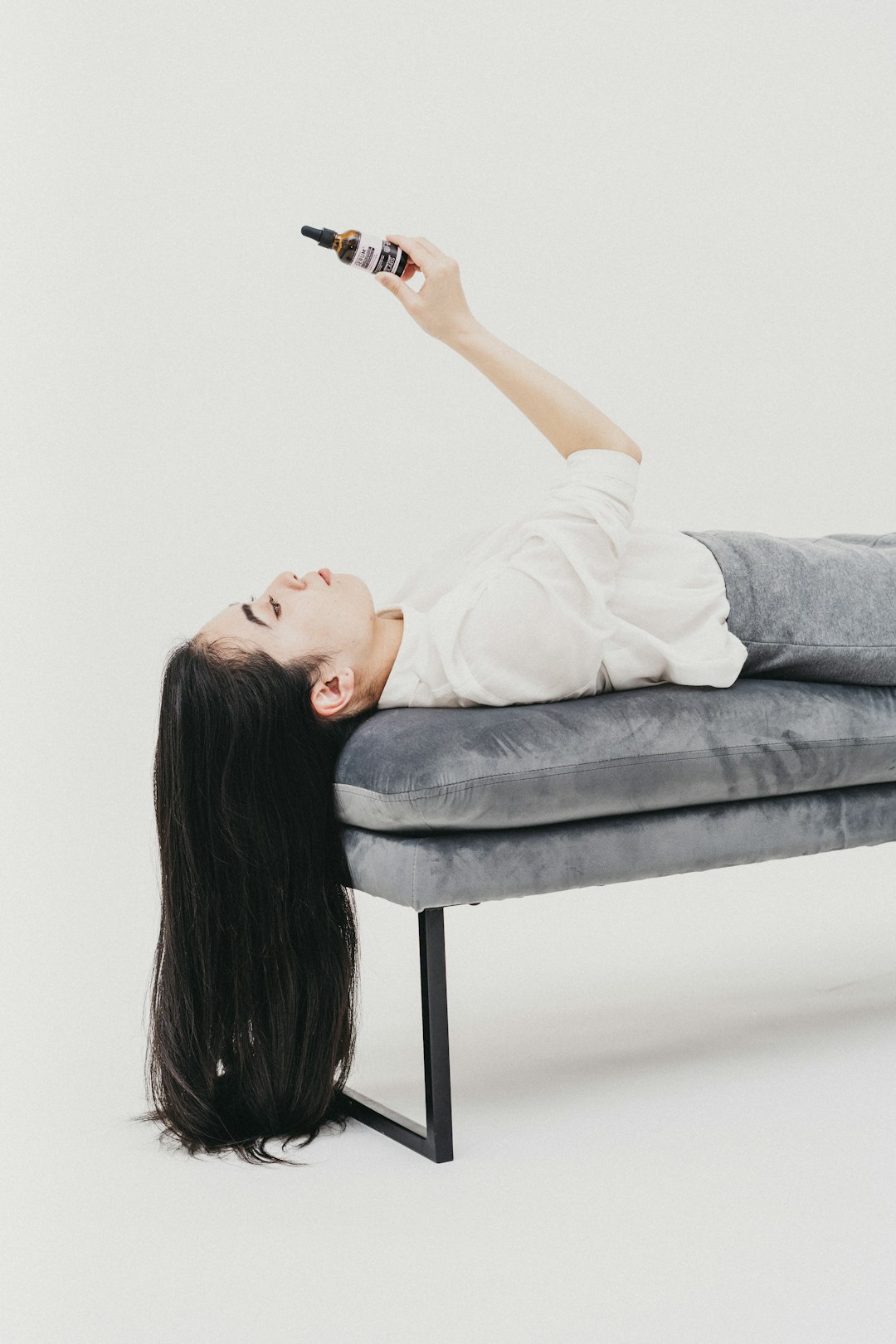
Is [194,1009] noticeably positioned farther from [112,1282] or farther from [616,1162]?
[616,1162]

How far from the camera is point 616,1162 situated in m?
1.80

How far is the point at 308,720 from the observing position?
1.99 meters

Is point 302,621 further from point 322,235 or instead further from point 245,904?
point 322,235

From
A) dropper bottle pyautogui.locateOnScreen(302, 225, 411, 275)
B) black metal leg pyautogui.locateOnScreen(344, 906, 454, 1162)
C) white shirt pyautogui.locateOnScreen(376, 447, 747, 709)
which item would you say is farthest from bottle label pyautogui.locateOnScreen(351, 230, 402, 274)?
black metal leg pyautogui.locateOnScreen(344, 906, 454, 1162)

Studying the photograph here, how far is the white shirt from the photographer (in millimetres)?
1994

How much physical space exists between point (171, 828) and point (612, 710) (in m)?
0.64

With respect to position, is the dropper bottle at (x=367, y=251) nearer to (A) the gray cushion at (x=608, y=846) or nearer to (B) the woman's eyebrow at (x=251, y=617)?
(B) the woman's eyebrow at (x=251, y=617)

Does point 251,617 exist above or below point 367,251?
below

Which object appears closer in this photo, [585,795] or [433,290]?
[585,795]

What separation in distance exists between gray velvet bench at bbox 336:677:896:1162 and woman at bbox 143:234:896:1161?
5cm

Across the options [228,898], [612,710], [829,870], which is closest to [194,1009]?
[228,898]

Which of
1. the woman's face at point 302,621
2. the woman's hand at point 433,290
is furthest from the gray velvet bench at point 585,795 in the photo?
the woman's hand at point 433,290

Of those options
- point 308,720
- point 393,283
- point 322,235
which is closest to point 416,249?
point 393,283

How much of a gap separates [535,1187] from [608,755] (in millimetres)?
559
